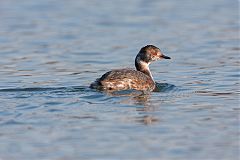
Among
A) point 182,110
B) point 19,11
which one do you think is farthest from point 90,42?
point 182,110

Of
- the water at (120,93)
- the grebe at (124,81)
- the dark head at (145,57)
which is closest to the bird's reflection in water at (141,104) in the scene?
the water at (120,93)

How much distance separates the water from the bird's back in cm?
22

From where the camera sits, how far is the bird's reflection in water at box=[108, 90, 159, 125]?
11.7 metres

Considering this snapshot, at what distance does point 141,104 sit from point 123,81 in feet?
3.91

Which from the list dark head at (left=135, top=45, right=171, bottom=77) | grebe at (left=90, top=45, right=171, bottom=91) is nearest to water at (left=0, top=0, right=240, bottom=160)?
grebe at (left=90, top=45, right=171, bottom=91)

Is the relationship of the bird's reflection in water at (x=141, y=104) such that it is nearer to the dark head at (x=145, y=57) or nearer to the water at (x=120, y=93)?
the water at (x=120, y=93)

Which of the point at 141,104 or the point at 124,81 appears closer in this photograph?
the point at 141,104

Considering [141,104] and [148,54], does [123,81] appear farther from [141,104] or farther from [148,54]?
[148,54]

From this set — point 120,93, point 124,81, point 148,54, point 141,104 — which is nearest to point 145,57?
point 148,54

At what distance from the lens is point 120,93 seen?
13.8 m

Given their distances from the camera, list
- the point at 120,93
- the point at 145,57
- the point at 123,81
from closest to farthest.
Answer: the point at 120,93 < the point at 123,81 < the point at 145,57

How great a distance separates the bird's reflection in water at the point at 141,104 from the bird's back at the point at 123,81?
15 centimetres

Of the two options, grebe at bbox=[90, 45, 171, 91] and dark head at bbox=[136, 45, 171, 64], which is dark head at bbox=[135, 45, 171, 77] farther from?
grebe at bbox=[90, 45, 171, 91]

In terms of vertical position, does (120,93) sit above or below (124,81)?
below
